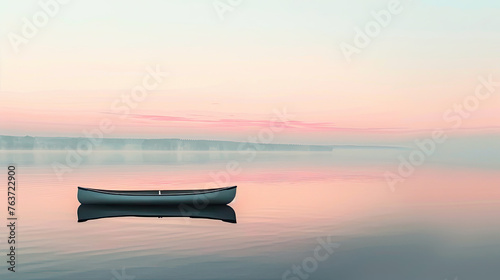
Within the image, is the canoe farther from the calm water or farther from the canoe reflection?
the calm water

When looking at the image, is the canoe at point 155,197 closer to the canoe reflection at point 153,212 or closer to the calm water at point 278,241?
the canoe reflection at point 153,212

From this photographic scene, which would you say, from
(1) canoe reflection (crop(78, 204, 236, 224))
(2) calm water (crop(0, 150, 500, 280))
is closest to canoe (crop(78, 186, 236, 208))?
(1) canoe reflection (crop(78, 204, 236, 224))

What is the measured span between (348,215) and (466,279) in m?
17.2

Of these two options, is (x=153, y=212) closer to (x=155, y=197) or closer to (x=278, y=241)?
(x=155, y=197)

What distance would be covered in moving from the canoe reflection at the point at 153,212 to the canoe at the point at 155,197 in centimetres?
49

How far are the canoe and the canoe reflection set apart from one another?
0.49 meters

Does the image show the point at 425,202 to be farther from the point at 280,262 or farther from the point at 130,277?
the point at 130,277

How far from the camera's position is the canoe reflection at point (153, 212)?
38.8 meters

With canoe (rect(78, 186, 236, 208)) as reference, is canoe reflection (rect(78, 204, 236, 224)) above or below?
below

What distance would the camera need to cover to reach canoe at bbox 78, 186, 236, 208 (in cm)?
4144

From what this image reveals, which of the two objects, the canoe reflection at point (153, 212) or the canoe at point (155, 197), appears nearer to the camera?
Answer: the canoe reflection at point (153, 212)

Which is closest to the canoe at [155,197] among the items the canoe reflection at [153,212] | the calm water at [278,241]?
the canoe reflection at [153,212]

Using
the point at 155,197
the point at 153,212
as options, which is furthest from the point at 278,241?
the point at 155,197

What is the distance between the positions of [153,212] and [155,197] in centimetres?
132
